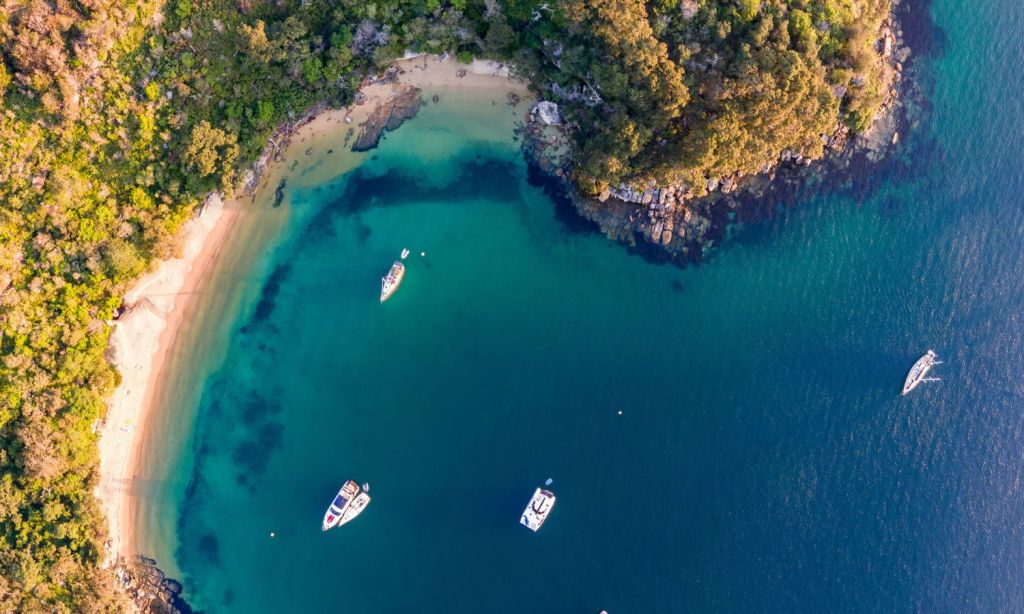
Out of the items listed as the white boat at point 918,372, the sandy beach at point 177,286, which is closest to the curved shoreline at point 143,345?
the sandy beach at point 177,286

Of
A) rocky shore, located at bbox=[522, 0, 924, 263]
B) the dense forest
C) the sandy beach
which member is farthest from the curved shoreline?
→ rocky shore, located at bbox=[522, 0, 924, 263]

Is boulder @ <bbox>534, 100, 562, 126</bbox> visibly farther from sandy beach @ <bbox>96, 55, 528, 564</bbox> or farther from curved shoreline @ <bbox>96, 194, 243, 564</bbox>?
curved shoreline @ <bbox>96, 194, 243, 564</bbox>

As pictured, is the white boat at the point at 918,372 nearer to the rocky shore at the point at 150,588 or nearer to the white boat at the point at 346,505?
the white boat at the point at 346,505

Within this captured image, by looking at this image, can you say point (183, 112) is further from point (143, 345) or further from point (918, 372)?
point (918, 372)

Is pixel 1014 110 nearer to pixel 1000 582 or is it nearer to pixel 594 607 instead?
pixel 1000 582

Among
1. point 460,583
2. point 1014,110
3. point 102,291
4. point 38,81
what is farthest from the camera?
point 1014,110

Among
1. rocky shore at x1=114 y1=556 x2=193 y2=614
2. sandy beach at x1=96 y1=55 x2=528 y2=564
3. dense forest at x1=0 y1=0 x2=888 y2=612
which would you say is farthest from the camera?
rocky shore at x1=114 y1=556 x2=193 y2=614

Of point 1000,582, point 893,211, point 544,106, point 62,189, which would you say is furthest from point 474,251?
point 1000,582
